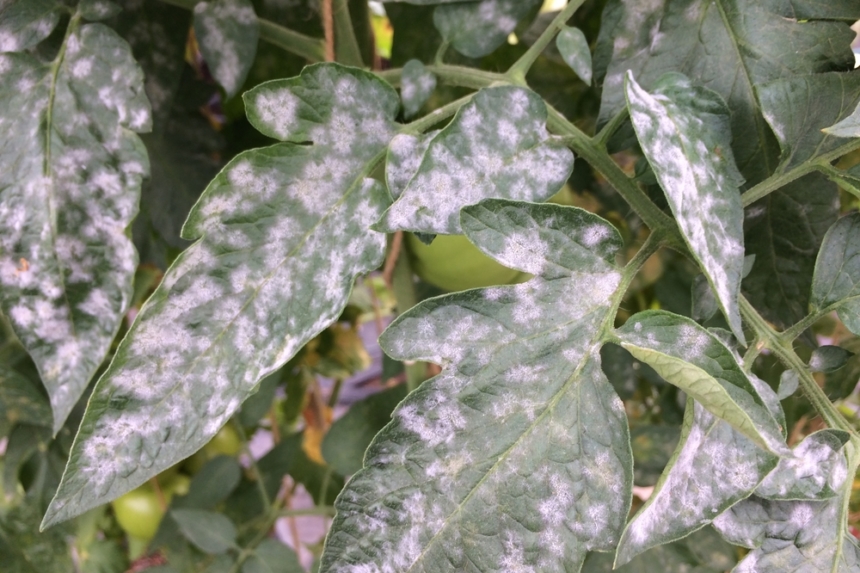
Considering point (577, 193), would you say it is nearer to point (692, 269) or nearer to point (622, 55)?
point (692, 269)

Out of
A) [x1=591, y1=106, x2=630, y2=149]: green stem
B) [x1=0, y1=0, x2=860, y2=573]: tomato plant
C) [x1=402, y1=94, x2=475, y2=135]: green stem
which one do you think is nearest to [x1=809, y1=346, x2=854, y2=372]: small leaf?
[x1=0, y1=0, x2=860, y2=573]: tomato plant

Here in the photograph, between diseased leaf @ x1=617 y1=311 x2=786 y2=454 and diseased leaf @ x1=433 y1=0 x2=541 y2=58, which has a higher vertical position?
diseased leaf @ x1=433 y1=0 x2=541 y2=58

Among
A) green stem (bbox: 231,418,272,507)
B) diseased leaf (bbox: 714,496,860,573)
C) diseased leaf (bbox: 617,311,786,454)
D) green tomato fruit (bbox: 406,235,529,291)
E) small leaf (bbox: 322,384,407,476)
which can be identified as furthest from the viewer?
green stem (bbox: 231,418,272,507)

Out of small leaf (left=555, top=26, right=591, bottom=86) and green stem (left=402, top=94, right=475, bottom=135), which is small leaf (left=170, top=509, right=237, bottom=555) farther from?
small leaf (left=555, top=26, right=591, bottom=86)

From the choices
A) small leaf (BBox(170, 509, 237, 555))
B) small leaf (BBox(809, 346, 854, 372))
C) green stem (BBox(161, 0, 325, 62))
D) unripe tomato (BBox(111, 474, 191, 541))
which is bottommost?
unripe tomato (BBox(111, 474, 191, 541))

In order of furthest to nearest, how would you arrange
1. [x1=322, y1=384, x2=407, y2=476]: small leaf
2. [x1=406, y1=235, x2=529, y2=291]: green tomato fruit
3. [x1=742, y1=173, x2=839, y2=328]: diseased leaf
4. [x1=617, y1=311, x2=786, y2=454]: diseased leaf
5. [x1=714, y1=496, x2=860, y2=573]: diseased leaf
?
1. [x1=322, y1=384, x2=407, y2=476]: small leaf
2. [x1=406, y1=235, x2=529, y2=291]: green tomato fruit
3. [x1=742, y1=173, x2=839, y2=328]: diseased leaf
4. [x1=714, y1=496, x2=860, y2=573]: diseased leaf
5. [x1=617, y1=311, x2=786, y2=454]: diseased leaf

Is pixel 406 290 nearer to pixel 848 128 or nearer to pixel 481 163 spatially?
pixel 481 163

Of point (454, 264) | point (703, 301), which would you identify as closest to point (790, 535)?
point (703, 301)
